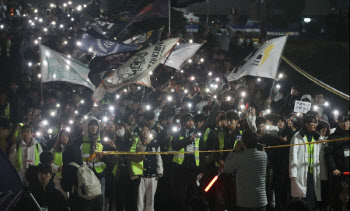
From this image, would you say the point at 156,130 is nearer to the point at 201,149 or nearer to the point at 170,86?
the point at 201,149

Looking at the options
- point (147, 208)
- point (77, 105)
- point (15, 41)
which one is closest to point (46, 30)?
point (15, 41)

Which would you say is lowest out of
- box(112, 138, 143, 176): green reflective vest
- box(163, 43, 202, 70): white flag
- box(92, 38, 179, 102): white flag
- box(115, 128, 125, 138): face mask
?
box(112, 138, 143, 176): green reflective vest

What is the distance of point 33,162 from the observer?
35.0ft

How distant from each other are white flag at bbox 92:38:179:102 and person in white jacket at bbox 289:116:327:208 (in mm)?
3952

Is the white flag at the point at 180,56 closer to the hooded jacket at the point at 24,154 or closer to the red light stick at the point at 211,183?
the hooded jacket at the point at 24,154

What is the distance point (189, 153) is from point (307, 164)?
271 centimetres

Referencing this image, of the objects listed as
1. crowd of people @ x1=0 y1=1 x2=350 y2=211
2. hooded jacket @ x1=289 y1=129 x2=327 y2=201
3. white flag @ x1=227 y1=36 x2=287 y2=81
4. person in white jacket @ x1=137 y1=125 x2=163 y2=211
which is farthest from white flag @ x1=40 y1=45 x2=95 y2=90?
hooded jacket @ x1=289 y1=129 x2=327 y2=201

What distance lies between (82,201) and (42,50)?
507 centimetres

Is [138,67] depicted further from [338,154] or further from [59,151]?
[338,154]

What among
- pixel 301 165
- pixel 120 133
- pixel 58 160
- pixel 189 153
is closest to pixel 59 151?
pixel 58 160

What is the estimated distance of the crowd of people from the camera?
9023mm

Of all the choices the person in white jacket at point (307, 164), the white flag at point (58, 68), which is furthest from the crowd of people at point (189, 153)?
the white flag at point (58, 68)

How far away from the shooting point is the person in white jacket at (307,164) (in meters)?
9.08

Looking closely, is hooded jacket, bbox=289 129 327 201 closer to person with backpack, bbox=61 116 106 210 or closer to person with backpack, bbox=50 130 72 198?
person with backpack, bbox=61 116 106 210
